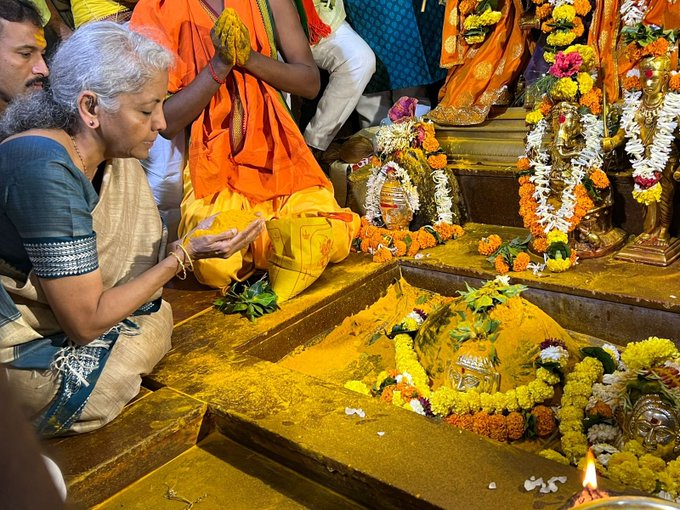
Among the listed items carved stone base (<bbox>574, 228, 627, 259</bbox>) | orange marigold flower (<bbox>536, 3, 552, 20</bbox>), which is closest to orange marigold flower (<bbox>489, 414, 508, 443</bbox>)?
carved stone base (<bbox>574, 228, 627, 259</bbox>)

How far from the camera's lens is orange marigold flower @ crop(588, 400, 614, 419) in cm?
260

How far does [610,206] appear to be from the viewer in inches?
150

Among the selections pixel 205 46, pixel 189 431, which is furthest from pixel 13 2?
pixel 189 431

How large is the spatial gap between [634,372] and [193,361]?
1732 millimetres

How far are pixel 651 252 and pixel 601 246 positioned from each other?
0.85ft

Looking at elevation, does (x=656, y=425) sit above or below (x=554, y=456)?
above

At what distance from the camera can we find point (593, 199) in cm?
371

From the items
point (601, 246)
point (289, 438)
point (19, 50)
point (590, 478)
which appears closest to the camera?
point (590, 478)

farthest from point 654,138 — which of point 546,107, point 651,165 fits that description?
point 546,107

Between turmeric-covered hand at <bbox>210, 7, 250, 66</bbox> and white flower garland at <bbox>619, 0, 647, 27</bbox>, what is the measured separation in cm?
190

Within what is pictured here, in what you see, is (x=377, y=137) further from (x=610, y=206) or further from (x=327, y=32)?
(x=610, y=206)

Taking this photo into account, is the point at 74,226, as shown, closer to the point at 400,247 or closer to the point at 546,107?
the point at 400,247

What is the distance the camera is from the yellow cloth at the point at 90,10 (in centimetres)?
430

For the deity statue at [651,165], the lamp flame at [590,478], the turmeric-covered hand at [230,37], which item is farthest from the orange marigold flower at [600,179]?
the lamp flame at [590,478]
